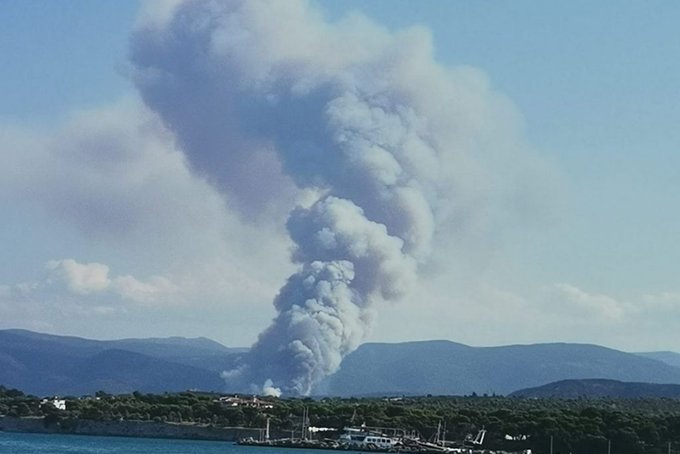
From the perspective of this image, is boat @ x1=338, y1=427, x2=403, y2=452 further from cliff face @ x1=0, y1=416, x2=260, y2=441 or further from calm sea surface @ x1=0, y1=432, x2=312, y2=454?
cliff face @ x1=0, y1=416, x2=260, y2=441

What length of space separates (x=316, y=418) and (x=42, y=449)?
89.5 ft

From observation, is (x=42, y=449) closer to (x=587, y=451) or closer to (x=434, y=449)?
(x=434, y=449)

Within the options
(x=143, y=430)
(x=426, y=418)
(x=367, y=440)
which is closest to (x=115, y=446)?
(x=143, y=430)

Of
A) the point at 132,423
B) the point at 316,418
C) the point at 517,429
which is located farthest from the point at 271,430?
the point at 517,429

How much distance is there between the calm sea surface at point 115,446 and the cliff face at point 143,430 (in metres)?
1.55

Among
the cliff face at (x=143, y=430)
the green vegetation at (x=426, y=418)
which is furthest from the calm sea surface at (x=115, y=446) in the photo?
the green vegetation at (x=426, y=418)

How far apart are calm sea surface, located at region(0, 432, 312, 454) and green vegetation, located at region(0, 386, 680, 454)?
419cm

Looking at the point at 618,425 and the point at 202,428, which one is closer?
the point at 618,425

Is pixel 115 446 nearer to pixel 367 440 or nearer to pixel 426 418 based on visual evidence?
pixel 367 440

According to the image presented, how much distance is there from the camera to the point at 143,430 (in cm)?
9500

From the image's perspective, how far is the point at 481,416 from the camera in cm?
9188

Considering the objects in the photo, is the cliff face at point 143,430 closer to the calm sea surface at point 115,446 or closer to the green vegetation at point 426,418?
the green vegetation at point 426,418

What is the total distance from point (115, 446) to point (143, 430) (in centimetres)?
1577

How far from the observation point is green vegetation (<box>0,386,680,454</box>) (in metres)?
76.6
